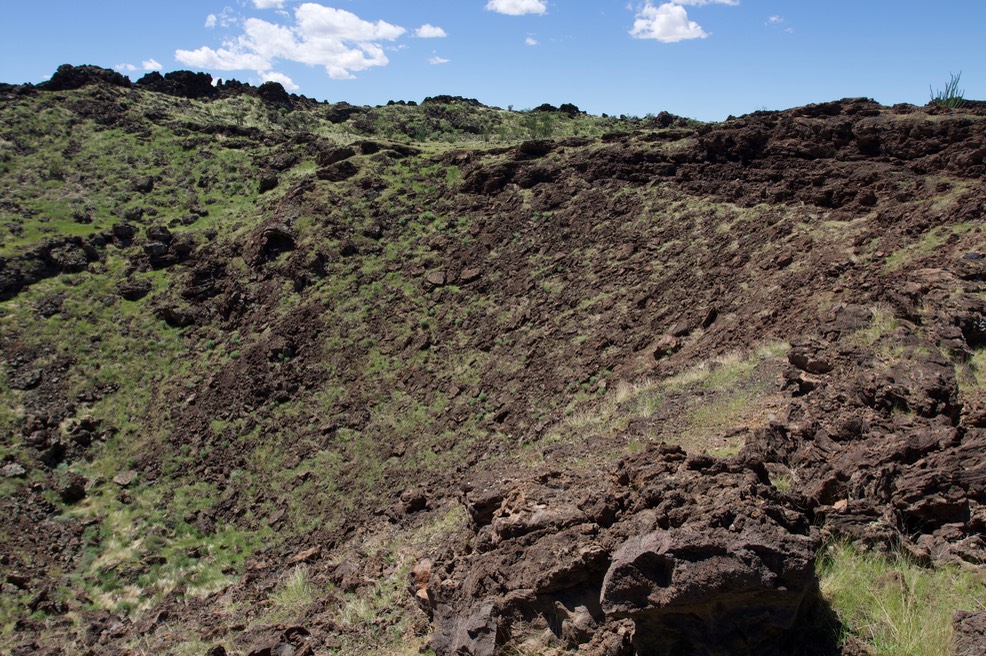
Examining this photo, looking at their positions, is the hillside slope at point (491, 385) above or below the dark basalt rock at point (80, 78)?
below

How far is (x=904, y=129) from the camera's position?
19.0 metres

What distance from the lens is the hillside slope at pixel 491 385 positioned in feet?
20.3

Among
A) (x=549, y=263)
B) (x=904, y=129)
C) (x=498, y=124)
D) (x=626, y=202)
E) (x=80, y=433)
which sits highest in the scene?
(x=498, y=124)

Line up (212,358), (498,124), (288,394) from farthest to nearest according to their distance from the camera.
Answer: (498,124) → (212,358) → (288,394)

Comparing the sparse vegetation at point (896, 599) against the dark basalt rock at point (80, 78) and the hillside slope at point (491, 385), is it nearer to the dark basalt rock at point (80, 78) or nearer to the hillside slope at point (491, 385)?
the hillside slope at point (491, 385)

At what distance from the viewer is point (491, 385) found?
1841 cm

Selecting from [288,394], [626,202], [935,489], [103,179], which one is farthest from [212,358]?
[935,489]

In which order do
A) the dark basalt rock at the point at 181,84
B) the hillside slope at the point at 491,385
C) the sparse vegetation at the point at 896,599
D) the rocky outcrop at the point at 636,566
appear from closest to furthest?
the sparse vegetation at the point at 896,599, the rocky outcrop at the point at 636,566, the hillside slope at the point at 491,385, the dark basalt rock at the point at 181,84

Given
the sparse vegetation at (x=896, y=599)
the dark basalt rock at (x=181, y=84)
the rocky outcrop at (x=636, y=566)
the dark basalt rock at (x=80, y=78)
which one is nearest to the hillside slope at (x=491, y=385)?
the rocky outcrop at (x=636, y=566)

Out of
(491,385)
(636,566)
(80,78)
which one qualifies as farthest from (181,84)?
(636,566)

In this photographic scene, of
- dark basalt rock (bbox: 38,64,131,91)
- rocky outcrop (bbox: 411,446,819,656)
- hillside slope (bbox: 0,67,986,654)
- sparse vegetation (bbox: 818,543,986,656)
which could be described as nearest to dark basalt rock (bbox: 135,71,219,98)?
dark basalt rock (bbox: 38,64,131,91)

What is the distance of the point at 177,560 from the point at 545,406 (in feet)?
31.4

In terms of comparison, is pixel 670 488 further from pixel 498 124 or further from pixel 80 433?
pixel 498 124

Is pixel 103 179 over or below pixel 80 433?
over
